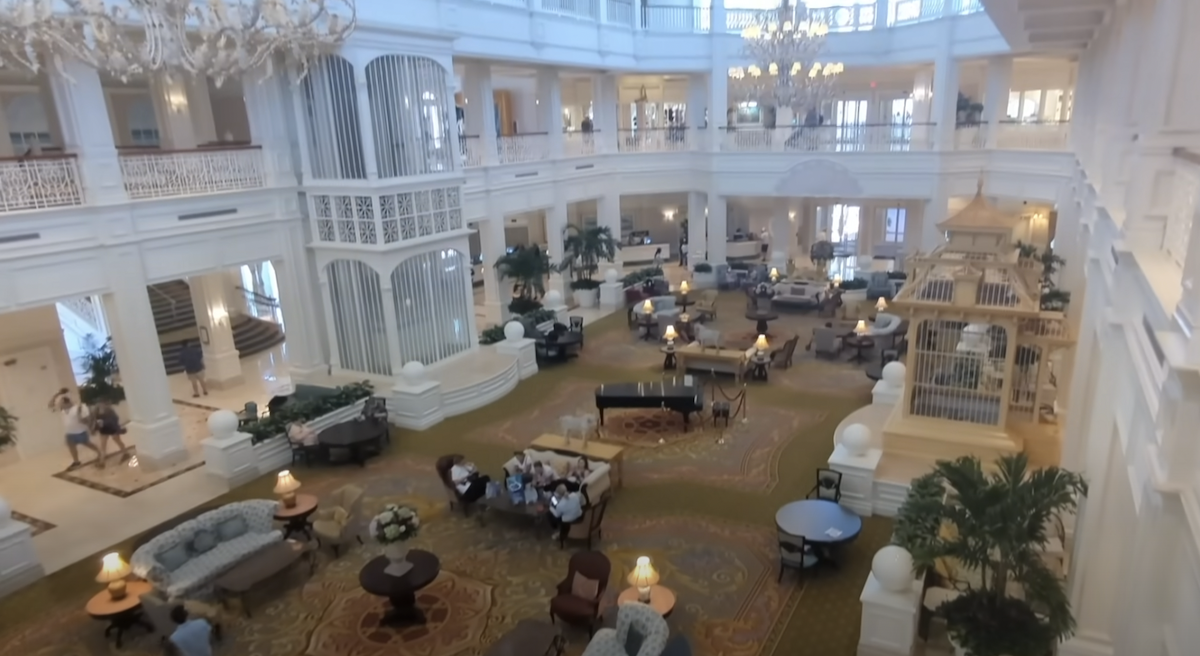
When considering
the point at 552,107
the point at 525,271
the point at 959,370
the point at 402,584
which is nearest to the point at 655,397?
the point at 959,370

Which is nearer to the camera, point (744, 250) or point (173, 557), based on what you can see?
point (173, 557)

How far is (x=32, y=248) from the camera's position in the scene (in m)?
10.3

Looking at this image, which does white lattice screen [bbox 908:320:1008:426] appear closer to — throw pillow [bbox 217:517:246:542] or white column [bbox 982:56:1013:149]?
throw pillow [bbox 217:517:246:542]

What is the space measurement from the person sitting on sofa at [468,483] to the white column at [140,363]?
17.9 ft

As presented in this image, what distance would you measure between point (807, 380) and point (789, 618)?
300 inches

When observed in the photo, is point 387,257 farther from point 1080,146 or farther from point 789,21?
point 1080,146

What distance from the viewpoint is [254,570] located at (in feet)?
26.8

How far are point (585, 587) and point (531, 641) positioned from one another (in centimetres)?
93

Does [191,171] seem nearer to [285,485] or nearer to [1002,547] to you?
[285,485]

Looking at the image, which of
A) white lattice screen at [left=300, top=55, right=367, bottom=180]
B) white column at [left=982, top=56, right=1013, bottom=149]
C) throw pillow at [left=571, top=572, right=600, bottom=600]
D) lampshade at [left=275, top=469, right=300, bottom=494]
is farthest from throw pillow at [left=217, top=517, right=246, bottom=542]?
white column at [left=982, top=56, right=1013, bottom=149]

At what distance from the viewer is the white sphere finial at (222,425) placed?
36.5 ft

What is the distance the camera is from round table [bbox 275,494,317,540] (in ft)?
30.4

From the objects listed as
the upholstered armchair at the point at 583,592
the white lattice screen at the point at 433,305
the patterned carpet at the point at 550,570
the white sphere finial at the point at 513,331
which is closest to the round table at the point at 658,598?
the upholstered armchair at the point at 583,592

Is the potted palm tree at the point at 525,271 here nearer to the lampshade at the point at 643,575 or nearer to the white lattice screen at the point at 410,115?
the white lattice screen at the point at 410,115
